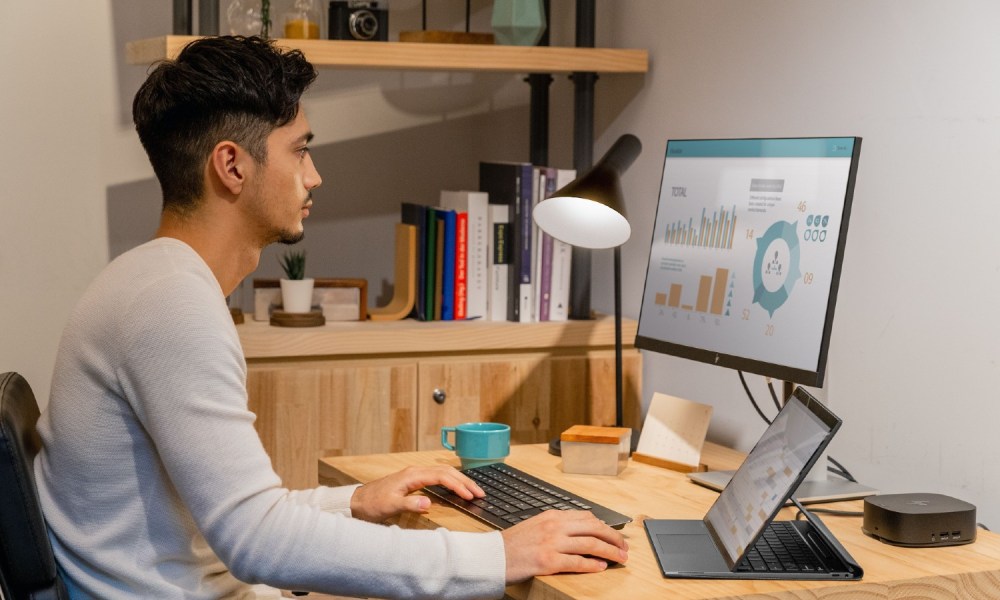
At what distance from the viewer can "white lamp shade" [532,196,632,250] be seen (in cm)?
201

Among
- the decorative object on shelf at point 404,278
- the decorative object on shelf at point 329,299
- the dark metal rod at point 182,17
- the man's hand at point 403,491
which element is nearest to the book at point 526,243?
the decorative object on shelf at point 404,278

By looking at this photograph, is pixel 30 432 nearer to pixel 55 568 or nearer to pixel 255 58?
pixel 55 568

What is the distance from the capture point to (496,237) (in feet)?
8.39

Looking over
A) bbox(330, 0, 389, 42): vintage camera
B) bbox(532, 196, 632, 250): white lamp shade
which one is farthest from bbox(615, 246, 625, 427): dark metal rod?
bbox(330, 0, 389, 42): vintage camera

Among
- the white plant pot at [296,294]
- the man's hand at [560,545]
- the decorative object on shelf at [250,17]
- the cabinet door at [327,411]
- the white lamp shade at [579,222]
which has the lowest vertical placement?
the cabinet door at [327,411]

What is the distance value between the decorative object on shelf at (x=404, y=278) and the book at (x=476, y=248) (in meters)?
0.11

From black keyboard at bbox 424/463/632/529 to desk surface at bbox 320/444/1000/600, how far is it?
0.06ft

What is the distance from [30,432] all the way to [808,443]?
3.02ft

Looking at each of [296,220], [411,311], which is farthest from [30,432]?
[411,311]

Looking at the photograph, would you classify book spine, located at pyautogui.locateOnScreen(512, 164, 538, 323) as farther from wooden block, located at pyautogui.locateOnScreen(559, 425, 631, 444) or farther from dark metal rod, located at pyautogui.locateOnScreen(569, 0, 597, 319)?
wooden block, located at pyautogui.locateOnScreen(559, 425, 631, 444)

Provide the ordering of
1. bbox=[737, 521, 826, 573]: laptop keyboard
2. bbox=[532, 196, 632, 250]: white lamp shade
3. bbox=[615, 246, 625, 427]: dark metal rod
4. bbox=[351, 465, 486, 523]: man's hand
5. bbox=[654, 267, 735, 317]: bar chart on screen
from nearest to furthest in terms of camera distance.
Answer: bbox=[737, 521, 826, 573]: laptop keyboard
bbox=[351, 465, 486, 523]: man's hand
bbox=[654, 267, 735, 317]: bar chart on screen
bbox=[532, 196, 632, 250]: white lamp shade
bbox=[615, 246, 625, 427]: dark metal rod

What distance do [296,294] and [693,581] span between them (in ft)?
4.33

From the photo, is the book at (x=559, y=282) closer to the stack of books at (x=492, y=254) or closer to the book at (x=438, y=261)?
the stack of books at (x=492, y=254)

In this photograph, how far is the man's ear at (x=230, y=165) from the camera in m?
1.45
